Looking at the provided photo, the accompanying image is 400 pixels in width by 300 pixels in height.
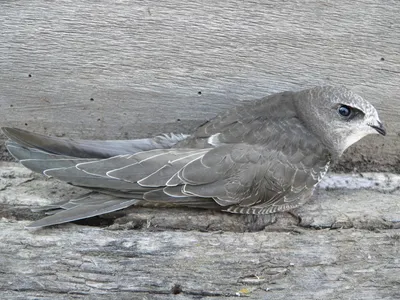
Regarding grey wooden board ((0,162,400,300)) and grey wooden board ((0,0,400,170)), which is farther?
grey wooden board ((0,0,400,170))

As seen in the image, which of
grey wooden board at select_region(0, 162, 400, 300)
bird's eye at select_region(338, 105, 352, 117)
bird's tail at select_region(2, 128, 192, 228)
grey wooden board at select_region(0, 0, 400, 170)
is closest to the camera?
grey wooden board at select_region(0, 162, 400, 300)

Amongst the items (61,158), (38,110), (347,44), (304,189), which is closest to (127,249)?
(61,158)

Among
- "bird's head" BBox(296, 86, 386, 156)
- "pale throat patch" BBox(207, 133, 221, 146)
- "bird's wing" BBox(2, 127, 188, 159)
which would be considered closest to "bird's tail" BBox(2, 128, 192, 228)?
"bird's wing" BBox(2, 127, 188, 159)

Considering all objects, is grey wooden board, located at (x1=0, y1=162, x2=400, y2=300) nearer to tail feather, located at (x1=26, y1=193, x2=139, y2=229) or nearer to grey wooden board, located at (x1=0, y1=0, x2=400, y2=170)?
tail feather, located at (x1=26, y1=193, x2=139, y2=229)

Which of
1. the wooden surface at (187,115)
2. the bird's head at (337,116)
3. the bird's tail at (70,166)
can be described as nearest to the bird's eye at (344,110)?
the bird's head at (337,116)

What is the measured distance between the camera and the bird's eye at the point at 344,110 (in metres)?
2.04

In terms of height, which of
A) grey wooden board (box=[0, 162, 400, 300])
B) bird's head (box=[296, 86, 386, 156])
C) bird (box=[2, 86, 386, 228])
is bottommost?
grey wooden board (box=[0, 162, 400, 300])

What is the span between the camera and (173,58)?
2287mm

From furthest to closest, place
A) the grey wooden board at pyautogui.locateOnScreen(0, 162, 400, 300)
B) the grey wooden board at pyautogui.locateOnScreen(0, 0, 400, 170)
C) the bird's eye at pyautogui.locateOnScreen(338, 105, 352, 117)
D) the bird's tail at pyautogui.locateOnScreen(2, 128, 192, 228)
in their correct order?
the grey wooden board at pyautogui.locateOnScreen(0, 0, 400, 170)
the bird's eye at pyautogui.locateOnScreen(338, 105, 352, 117)
the bird's tail at pyautogui.locateOnScreen(2, 128, 192, 228)
the grey wooden board at pyautogui.locateOnScreen(0, 162, 400, 300)

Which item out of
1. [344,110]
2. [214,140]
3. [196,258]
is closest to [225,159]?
[214,140]

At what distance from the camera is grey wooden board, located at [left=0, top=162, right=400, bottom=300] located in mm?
1824

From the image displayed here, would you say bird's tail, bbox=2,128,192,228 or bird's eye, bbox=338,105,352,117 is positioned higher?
bird's eye, bbox=338,105,352,117

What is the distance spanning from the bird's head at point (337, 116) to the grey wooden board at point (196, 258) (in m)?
0.33

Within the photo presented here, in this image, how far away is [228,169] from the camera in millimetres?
1961
